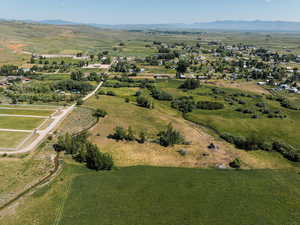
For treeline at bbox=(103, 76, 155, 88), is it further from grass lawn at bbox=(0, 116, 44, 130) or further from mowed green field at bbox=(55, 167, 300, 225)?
mowed green field at bbox=(55, 167, 300, 225)

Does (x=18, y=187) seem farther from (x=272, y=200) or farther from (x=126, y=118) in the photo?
(x=272, y=200)

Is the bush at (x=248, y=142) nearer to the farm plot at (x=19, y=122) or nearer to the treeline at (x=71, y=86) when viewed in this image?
the farm plot at (x=19, y=122)

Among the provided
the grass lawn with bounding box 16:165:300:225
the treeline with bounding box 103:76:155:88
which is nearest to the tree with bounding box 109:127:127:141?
the grass lawn with bounding box 16:165:300:225

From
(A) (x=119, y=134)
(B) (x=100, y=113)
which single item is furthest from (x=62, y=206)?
(B) (x=100, y=113)

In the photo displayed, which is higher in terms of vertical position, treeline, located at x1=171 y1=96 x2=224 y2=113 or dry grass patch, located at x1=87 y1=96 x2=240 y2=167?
treeline, located at x1=171 y1=96 x2=224 y2=113

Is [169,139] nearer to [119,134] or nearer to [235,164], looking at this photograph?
[119,134]

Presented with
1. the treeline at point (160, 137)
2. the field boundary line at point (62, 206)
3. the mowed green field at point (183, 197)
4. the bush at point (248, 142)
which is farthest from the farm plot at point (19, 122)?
the bush at point (248, 142)
